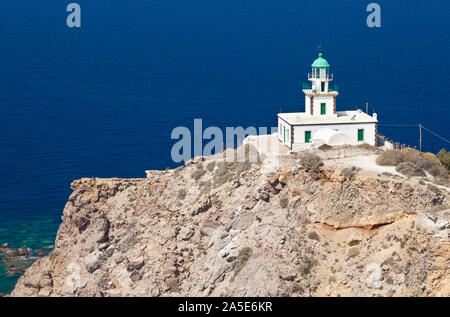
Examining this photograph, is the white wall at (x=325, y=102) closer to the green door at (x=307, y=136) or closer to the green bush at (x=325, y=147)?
the green door at (x=307, y=136)

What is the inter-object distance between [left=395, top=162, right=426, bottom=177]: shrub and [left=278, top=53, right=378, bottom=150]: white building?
30.2 feet

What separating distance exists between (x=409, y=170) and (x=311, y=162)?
746 cm

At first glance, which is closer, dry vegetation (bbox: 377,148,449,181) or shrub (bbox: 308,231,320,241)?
shrub (bbox: 308,231,320,241)

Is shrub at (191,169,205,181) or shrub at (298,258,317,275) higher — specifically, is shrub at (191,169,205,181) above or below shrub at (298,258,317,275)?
above

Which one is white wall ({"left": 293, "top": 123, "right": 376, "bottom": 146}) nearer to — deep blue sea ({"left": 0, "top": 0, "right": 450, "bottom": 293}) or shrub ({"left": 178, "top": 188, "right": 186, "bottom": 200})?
shrub ({"left": 178, "top": 188, "right": 186, "bottom": 200})

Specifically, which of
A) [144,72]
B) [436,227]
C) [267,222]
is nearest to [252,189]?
[267,222]

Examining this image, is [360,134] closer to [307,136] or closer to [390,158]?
[307,136]

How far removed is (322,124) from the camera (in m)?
72.9

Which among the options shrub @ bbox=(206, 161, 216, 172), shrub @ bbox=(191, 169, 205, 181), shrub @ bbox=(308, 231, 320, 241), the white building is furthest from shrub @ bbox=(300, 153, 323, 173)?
shrub @ bbox=(191, 169, 205, 181)

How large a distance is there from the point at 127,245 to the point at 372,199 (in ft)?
72.3

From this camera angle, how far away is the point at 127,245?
228 ft

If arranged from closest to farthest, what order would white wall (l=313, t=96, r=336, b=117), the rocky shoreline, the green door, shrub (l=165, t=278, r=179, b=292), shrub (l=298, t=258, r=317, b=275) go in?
shrub (l=298, t=258, r=317, b=275)
shrub (l=165, t=278, r=179, b=292)
the green door
white wall (l=313, t=96, r=336, b=117)
the rocky shoreline

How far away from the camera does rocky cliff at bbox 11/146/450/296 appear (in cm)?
5431

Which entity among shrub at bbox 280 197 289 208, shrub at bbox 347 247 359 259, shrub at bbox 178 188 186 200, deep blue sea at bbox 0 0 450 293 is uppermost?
deep blue sea at bbox 0 0 450 293
